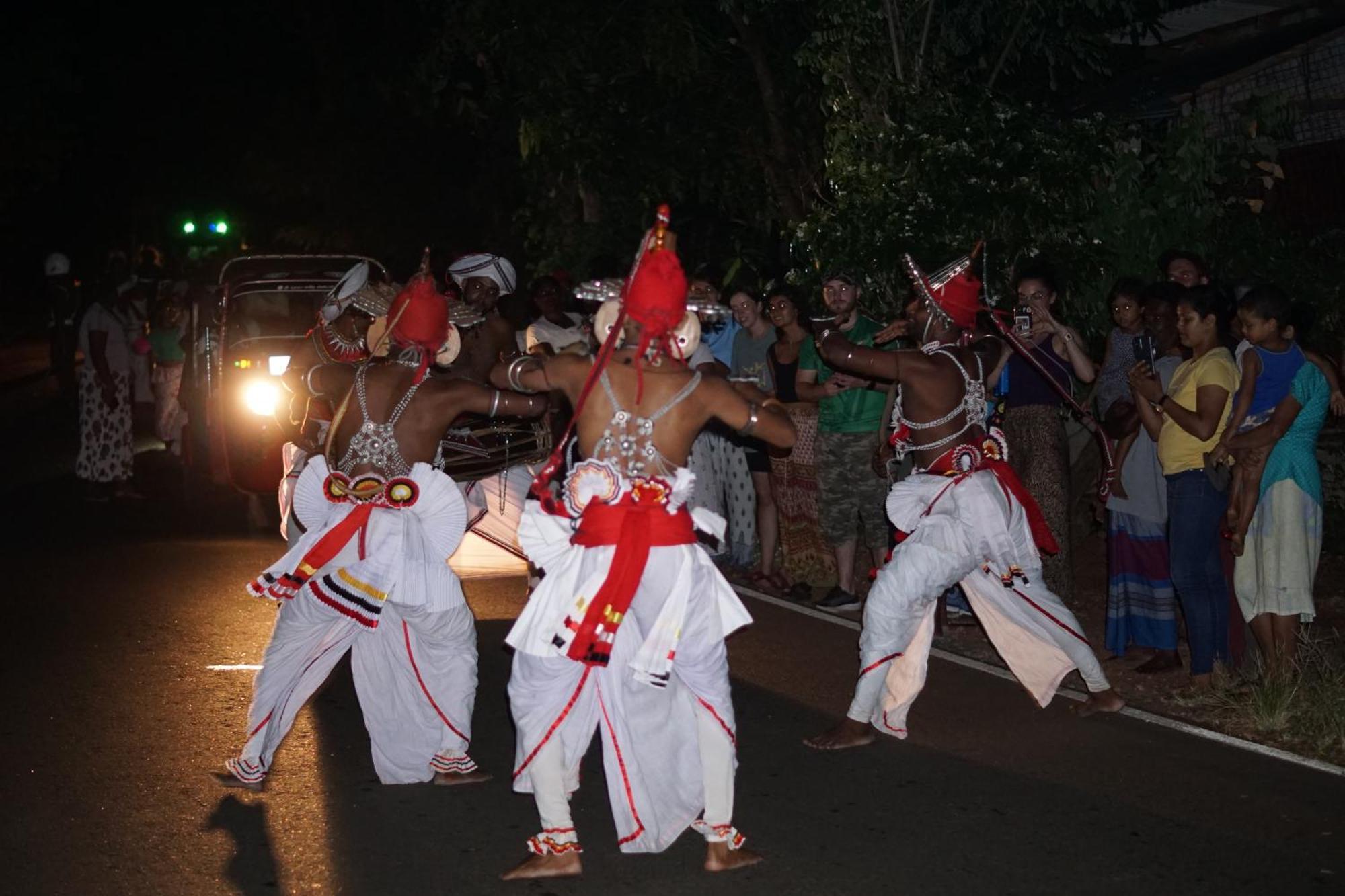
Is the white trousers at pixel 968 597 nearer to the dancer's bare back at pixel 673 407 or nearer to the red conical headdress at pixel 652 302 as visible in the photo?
the dancer's bare back at pixel 673 407

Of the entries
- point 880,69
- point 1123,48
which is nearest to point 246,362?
point 880,69

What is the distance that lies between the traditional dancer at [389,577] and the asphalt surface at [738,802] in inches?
8.7

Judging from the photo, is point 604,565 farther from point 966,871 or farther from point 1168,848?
point 1168,848

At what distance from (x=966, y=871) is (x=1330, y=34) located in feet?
37.9

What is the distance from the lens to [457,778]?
6379 millimetres

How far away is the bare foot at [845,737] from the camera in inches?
271

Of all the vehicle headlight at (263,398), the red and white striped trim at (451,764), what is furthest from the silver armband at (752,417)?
the vehicle headlight at (263,398)

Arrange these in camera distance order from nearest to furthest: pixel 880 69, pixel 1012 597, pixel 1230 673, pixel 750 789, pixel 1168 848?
1. pixel 1168 848
2. pixel 750 789
3. pixel 1012 597
4. pixel 1230 673
5. pixel 880 69

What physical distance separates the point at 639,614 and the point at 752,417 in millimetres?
758

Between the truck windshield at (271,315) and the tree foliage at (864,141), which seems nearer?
the tree foliage at (864,141)

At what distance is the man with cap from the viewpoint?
341 inches

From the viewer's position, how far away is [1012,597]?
23.6 feet

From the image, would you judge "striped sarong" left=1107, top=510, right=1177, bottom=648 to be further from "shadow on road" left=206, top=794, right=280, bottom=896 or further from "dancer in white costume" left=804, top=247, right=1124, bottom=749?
"shadow on road" left=206, top=794, right=280, bottom=896

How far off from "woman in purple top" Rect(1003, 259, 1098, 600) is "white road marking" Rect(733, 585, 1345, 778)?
3.91ft
